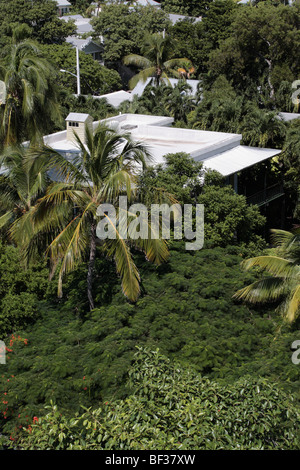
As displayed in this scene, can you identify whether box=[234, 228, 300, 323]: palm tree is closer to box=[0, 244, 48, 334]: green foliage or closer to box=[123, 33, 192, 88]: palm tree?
box=[0, 244, 48, 334]: green foliage

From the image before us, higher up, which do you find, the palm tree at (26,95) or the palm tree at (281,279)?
the palm tree at (26,95)

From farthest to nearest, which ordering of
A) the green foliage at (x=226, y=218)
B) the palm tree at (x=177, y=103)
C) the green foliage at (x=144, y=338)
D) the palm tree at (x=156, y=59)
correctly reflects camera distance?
the palm tree at (x=156, y=59) → the palm tree at (x=177, y=103) → the green foliage at (x=226, y=218) → the green foliage at (x=144, y=338)

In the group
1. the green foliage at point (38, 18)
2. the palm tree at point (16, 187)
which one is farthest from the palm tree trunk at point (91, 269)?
the green foliage at point (38, 18)

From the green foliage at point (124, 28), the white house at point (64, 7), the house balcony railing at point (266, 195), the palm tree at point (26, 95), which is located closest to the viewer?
the palm tree at point (26, 95)

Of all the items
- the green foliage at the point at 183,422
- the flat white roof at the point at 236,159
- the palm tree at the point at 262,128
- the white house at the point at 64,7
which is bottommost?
the green foliage at the point at 183,422

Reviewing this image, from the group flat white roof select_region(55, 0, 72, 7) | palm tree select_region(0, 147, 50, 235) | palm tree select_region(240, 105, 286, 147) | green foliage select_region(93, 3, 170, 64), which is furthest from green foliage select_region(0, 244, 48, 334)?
flat white roof select_region(55, 0, 72, 7)

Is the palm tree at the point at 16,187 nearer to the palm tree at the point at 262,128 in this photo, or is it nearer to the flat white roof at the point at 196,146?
the flat white roof at the point at 196,146

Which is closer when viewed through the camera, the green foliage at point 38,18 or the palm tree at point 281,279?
the palm tree at point 281,279
